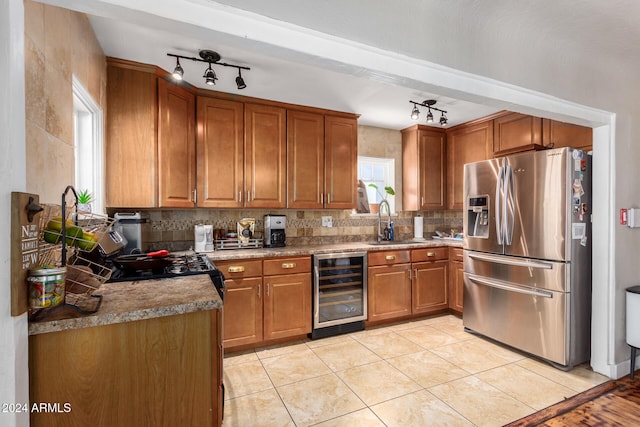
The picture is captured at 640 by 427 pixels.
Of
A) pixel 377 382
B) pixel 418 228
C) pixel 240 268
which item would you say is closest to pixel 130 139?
pixel 240 268

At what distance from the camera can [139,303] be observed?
1.18 meters

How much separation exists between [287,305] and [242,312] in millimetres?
425

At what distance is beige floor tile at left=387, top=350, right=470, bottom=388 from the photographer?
2.31m

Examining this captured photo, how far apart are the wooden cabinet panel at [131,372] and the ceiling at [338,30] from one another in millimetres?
1110

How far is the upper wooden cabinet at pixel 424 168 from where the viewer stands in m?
4.00

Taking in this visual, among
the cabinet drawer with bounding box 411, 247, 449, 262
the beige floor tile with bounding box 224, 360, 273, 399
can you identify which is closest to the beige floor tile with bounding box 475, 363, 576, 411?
the cabinet drawer with bounding box 411, 247, 449, 262

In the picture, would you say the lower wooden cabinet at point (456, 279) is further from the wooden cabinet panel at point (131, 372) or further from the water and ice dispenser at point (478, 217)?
the wooden cabinet panel at point (131, 372)

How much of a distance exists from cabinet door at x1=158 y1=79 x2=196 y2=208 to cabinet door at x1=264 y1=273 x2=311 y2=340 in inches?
42.5

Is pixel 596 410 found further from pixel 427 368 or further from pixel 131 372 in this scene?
pixel 131 372

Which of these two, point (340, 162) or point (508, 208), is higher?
point (340, 162)

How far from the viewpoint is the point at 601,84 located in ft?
7.53

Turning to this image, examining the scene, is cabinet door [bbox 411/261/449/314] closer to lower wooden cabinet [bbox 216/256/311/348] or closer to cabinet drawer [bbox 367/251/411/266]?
cabinet drawer [bbox 367/251/411/266]

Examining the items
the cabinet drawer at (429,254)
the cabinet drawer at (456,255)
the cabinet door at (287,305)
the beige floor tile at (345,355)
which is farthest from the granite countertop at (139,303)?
the cabinet drawer at (456,255)

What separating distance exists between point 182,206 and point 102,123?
847 millimetres
